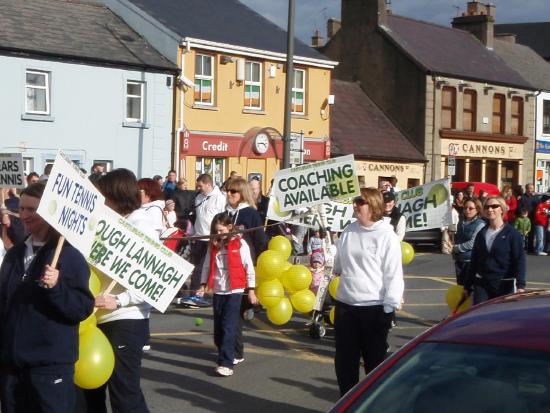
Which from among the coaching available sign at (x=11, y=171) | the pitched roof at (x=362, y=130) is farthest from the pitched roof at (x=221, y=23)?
the coaching available sign at (x=11, y=171)

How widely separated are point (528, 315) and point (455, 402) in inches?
18.4

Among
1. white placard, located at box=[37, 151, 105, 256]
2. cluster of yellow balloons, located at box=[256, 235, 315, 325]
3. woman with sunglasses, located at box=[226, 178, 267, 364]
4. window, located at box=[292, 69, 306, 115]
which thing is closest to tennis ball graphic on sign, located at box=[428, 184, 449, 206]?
cluster of yellow balloons, located at box=[256, 235, 315, 325]

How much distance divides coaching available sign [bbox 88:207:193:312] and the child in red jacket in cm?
285

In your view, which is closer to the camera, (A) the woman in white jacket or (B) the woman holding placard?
(B) the woman holding placard

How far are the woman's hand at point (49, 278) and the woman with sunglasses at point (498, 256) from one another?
5149 mm

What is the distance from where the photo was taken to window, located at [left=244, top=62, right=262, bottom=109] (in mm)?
33812

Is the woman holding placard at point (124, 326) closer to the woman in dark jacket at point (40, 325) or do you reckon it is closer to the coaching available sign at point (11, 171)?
the woman in dark jacket at point (40, 325)

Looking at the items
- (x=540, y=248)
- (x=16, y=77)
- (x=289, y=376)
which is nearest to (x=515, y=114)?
(x=540, y=248)

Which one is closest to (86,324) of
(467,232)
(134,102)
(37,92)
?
(467,232)

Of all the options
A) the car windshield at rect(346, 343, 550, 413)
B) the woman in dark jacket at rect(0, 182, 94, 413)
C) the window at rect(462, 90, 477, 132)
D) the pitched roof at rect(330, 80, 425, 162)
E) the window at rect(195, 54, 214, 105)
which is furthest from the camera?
the window at rect(462, 90, 477, 132)

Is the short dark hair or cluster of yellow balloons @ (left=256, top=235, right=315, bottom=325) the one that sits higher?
the short dark hair

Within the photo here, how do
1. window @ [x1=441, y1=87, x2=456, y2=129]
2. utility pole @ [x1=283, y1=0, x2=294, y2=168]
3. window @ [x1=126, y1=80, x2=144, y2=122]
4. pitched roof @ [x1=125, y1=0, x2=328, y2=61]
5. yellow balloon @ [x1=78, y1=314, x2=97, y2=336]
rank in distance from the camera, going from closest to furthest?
yellow balloon @ [x1=78, y1=314, x2=97, y2=336]
utility pole @ [x1=283, y1=0, x2=294, y2=168]
window @ [x1=126, y1=80, x2=144, y2=122]
pitched roof @ [x1=125, y1=0, x2=328, y2=61]
window @ [x1=441, y1=87, x2=456, y2=129]

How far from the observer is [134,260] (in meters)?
6.16

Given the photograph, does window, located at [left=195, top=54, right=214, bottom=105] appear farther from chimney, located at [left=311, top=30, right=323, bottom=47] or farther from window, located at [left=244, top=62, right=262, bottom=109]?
chimney, located at [left=311, top=30, right=323, bottom=47]
